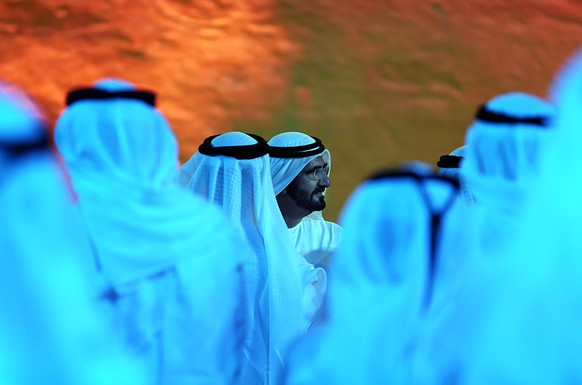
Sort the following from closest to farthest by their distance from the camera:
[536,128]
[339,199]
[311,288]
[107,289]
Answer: [107,289] → [536,128] → [311,288] → [339,199]

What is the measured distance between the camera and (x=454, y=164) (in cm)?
420

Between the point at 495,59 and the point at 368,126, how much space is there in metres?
1.01

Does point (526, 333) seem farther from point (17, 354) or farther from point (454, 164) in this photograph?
point (454, 164)

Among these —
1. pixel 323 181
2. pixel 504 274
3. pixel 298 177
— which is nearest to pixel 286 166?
pixel 298 177

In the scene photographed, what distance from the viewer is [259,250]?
10.3 ft

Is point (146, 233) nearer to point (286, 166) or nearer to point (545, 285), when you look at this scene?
point (545, 285)

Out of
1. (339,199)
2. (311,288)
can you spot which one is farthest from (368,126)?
(311,288)

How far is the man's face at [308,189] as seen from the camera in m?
3.91

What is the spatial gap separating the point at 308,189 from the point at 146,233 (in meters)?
1.80

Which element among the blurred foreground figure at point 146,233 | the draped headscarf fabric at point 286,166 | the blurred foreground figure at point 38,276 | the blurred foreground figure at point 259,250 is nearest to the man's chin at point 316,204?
the draped headscarf fabric at point 286,166

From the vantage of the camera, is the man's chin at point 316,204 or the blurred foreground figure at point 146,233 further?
the man's chin at point 316,204

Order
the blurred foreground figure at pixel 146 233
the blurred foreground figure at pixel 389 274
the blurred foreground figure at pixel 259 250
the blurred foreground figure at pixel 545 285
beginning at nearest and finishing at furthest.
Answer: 1. the blurred foreground figure at pixel 545 285
2. the blurred foreground figure at pixel 389 274
3. the blurred foreground figure at pixel 146 233
4. the blurred foreground figure at pixel 259 250

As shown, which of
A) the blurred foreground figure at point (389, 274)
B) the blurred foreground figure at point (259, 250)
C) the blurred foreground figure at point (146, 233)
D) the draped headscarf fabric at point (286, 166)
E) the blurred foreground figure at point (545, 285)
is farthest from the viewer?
the draped headscarf fabric at point (286, 166)

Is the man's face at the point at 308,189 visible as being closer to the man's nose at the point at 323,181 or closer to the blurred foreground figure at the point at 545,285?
the man's nose at the point at 323,181
